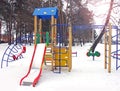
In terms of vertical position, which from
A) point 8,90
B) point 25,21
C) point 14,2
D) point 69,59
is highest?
point 14,2

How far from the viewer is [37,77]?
32.0 ft

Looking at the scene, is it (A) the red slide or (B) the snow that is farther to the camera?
(A) the red slide

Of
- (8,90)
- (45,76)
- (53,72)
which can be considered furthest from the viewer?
(53,72)

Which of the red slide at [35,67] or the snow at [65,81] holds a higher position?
the red slide at [35,67]

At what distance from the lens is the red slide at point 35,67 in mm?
9422

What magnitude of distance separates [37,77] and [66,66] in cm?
263

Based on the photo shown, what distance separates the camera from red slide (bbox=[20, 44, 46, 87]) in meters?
9.42

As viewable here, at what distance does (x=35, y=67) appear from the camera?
11.3 meters

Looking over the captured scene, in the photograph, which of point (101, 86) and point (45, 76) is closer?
point (101, 86)

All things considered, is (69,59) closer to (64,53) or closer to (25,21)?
(64,53)

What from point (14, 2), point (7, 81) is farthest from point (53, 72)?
point (14, 2)

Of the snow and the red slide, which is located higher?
the red slide

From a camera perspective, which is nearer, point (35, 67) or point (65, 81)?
point (65, 81)

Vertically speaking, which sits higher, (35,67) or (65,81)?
(35,67)
